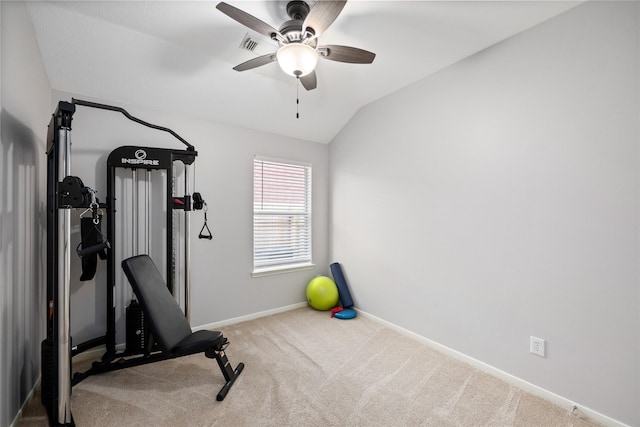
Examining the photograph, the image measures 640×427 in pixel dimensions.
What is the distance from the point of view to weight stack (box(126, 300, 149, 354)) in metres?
2.42

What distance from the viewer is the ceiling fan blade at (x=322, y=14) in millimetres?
1525

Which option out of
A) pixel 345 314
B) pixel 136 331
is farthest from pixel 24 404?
pixel 345 314

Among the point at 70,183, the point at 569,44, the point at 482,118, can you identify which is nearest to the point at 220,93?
the point at 70,183

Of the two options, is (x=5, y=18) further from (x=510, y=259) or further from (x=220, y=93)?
(x=510, y=259)

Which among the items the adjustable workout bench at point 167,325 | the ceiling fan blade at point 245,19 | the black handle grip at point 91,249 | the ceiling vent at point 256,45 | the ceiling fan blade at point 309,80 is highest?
the ceiling vent at point 256,45

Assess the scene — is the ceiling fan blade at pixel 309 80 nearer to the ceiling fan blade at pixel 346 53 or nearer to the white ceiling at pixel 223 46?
the ceiling fan blade at pixel 346 53

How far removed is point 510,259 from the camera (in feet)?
7.34

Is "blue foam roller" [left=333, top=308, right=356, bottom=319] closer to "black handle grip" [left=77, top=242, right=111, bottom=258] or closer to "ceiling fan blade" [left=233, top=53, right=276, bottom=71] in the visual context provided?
"black handle grip" [left=77, top=242, right=111, bottom=258]

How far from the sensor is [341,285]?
375 cm

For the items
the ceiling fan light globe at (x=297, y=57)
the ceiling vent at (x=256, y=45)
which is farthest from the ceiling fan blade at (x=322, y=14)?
the ceiling vent at (x=256, y=45)

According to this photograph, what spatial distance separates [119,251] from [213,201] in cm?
99

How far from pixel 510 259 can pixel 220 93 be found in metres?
3.07

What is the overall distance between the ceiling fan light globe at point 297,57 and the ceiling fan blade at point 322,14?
119mm

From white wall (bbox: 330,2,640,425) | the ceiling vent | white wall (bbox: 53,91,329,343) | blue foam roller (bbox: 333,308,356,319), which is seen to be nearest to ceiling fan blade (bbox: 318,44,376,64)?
the ceiling vent
